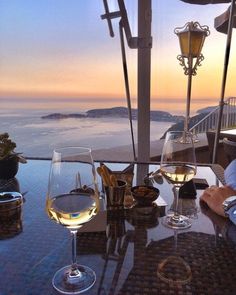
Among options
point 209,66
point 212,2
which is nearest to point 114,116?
point 209,66

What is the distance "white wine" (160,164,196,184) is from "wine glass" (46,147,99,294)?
11.8 inches

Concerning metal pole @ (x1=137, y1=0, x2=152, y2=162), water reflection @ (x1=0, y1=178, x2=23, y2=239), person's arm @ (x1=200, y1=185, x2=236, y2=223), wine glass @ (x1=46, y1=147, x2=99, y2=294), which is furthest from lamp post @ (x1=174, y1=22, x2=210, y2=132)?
wine glass @ (x1=46, y1=147, x2=99, y2=294)

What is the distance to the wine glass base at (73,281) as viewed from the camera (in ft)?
1.88

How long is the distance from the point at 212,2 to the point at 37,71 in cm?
136

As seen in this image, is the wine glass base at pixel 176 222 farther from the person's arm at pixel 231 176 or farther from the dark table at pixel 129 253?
the person's arm at pixel 231 176

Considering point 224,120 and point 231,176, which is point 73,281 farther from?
point 224,120

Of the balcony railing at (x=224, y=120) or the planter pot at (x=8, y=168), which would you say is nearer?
the planter pot at (x=8, y=168)

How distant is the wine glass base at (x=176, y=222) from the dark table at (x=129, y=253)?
17mm

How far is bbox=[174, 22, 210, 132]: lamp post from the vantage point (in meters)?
2.25

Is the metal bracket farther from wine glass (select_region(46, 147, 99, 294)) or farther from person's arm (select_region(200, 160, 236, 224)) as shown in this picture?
wine glass (select_region(46, 147, 99, 294))

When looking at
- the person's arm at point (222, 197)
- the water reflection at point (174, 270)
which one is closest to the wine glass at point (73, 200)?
the water reflection at point (174, 270)

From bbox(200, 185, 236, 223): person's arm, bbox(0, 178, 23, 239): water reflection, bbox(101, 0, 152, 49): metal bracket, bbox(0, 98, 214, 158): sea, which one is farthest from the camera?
bbox(0, 98, 214, 158): sea

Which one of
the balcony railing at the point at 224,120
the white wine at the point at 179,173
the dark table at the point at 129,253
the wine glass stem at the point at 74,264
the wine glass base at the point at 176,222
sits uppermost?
the white wine at the point at 179,173

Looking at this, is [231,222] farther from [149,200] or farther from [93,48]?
[93,48]
